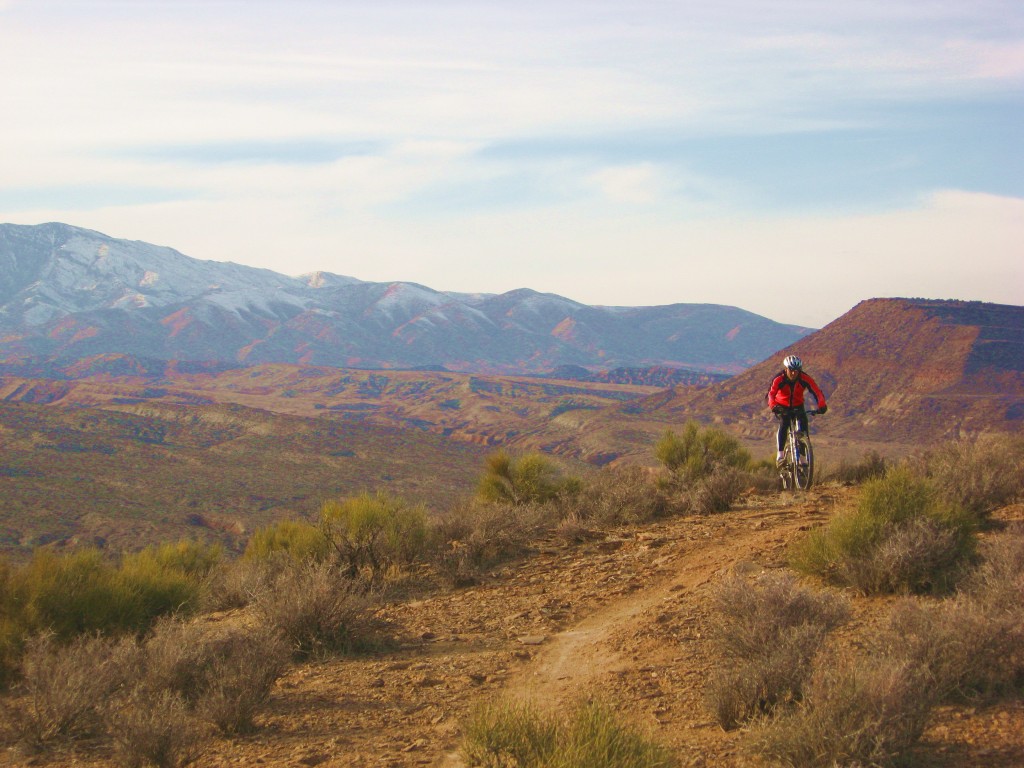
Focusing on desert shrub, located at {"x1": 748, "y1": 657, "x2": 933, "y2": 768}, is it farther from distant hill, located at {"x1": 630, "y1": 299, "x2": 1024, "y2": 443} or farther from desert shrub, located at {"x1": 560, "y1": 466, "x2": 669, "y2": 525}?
distant hill, located at {"x1": 630, "y1": 299, "x2": 1024, "y2": 443}

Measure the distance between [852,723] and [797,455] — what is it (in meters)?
9.37

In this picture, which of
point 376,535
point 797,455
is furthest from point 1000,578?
point 376,535

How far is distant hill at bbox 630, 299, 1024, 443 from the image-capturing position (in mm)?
67500

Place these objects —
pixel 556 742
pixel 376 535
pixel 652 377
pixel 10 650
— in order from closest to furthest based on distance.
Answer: pixel 556 742 → pixel 10 650 → pixel 376 535 → pixel 652 377

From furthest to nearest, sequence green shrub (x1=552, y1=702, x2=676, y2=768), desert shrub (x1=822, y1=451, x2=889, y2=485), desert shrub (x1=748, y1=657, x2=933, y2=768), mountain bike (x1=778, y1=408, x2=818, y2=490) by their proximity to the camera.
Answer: desert shrub (x1=822, y1=451, x2=889, y2=485) < mountain bike (x1=778, y1=408, x2=818, y2=490) < desert shrub (x1=748, y1=657, x2=933, y2=768) < green shrub (x1=552, y1=702, x2=676, y2=768)

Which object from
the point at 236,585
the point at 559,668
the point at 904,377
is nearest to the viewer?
the point at 559,668

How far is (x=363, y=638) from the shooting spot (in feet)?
28.3

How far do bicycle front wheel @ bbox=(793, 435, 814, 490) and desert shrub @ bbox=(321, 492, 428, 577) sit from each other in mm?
6067

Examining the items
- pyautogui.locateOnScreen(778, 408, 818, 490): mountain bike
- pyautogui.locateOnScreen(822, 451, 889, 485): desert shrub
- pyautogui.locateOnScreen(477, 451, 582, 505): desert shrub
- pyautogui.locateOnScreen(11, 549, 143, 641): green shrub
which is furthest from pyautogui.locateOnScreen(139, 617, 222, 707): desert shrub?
pyautogui.locateOnScreen(822, 451, 889, 485): desert shrub

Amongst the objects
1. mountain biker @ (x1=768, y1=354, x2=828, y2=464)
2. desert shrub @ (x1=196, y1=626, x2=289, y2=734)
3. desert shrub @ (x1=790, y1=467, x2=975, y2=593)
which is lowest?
desert shrub @ (x1=196, y1=626, x2=289, y2=734)

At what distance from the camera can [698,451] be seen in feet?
64.0

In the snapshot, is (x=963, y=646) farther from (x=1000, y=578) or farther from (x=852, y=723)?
(x=1000, y=578)

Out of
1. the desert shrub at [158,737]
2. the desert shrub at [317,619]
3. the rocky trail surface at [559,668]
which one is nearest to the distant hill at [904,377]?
the rocky trail surface at [559,668]

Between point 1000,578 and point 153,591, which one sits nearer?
point 1000,578
